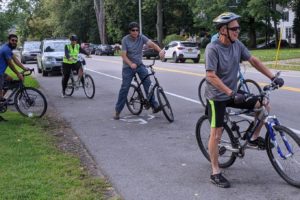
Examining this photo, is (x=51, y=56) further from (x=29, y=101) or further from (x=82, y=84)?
(x=29, y=101)

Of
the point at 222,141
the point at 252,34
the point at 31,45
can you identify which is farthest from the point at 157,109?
the point at 252,34

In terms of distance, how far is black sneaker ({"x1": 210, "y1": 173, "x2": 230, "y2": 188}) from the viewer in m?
5.97

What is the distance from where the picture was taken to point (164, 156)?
301 inches

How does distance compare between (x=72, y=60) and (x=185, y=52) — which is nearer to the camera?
(x=72, y=60)

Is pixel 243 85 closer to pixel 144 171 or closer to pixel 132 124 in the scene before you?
pixel 132 124

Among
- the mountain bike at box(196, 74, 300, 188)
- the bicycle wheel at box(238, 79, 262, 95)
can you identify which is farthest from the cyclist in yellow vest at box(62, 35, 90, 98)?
the mountain bike at box(196, 74, 300, 188)

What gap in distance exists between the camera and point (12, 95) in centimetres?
1119

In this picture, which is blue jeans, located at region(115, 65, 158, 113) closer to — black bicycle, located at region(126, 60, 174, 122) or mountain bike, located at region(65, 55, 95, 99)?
black bicycle, located at region(126, 60, 174, 122)

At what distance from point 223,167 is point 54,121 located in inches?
209

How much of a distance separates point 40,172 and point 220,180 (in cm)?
219

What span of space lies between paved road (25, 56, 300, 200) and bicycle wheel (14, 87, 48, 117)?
0.64m

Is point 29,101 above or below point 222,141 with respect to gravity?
below

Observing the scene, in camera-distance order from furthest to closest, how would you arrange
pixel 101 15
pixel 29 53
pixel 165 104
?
1. pixel 101 15
2. pixel 29 53
3. pixel 165 104

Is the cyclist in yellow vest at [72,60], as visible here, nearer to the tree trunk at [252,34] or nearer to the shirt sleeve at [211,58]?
the shirt sleeve at [211,58]
